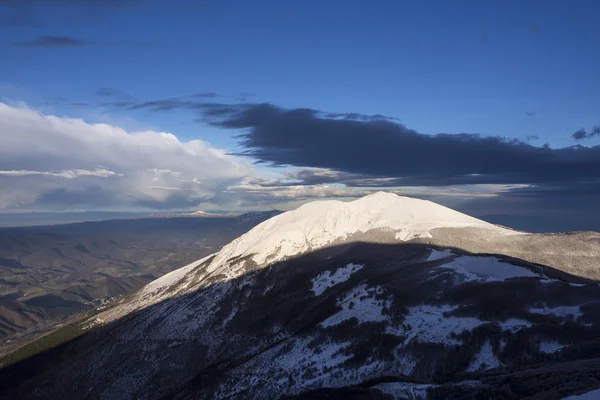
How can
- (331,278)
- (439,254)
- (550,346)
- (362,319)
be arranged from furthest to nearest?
1. (331,278)
2. (439,254)
3. (362,319)
4. (550,346)

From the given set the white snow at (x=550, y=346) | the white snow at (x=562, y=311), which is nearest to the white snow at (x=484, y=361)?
the white snow at (x=550, y=346)

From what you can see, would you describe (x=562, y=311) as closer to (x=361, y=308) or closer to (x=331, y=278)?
(x=361, y=308)

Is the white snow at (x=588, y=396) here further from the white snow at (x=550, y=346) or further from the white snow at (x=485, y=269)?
the white snow at (x=485, y=269)

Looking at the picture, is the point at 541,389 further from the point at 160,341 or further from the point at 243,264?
the point at 243,264

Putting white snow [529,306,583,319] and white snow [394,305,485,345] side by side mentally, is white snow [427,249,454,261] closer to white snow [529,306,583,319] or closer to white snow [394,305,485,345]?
white snow [394,305,485,345]

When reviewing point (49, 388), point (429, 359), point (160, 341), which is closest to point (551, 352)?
point (429, 359)

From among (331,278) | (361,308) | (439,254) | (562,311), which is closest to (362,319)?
(361,308)

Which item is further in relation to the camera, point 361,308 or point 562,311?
point 361,308
